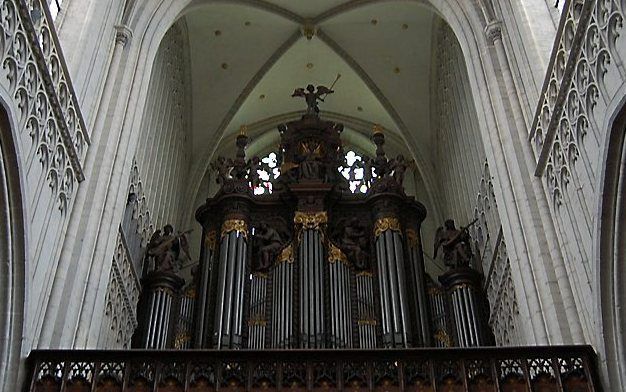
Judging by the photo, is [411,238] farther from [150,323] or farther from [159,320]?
[150,323]

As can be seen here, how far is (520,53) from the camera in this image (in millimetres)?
12078

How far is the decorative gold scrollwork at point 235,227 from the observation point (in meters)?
14.9

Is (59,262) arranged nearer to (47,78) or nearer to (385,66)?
(47,78)

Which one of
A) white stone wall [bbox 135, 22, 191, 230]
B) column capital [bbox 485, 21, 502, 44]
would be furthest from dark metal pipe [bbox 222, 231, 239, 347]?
column capital [bbox 485, 21, 502, 44]

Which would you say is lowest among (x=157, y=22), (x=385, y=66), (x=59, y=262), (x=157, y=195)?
(x=59, y=262)

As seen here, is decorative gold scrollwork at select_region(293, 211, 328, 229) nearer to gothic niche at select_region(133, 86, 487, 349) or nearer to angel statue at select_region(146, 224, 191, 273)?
gothic niche at select_region(133, 86, 487, 349)

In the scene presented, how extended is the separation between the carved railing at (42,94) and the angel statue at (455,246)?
659cm

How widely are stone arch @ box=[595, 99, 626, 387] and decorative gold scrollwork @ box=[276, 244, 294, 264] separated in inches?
257

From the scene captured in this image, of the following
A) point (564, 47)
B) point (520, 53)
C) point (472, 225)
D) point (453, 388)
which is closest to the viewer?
point (453, 388)

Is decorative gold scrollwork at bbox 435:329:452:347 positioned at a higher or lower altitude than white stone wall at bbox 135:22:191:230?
lower

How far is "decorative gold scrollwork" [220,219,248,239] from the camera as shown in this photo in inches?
586

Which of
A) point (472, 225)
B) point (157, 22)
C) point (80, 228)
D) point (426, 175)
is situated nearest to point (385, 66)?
point (426, 175)

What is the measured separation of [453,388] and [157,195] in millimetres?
8761

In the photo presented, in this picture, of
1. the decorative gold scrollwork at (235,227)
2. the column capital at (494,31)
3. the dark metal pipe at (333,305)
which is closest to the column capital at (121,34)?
the decorative gold scrollwork at (235,227)
